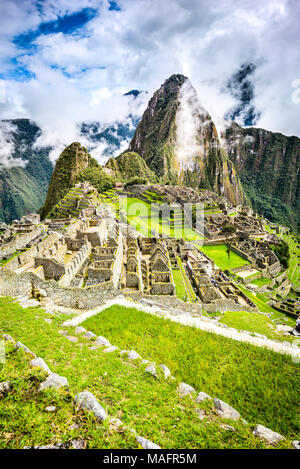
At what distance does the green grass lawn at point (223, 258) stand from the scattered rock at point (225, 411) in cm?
3510

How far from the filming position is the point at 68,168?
10550cm

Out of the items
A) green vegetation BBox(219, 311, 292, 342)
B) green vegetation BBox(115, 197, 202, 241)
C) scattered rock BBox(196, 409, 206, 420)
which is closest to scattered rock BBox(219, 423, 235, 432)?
scattered rock BBox(196, 409, 206, 420)

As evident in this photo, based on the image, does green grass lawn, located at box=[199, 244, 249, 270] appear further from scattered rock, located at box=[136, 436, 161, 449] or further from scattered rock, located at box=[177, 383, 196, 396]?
Answer: scattered rock, located at box=[136, 436, 161, 449]

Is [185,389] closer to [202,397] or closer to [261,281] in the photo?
[202,397]

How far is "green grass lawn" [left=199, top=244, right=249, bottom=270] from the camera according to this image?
40.5m

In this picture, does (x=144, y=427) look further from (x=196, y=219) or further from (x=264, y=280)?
(x=196, y=219)

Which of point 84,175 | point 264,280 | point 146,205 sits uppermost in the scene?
point 84,175

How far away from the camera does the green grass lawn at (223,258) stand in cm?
4051

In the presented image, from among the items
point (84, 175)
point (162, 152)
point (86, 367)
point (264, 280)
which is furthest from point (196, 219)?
point (162, 152)

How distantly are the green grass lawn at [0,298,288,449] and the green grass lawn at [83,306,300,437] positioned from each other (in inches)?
1.3
